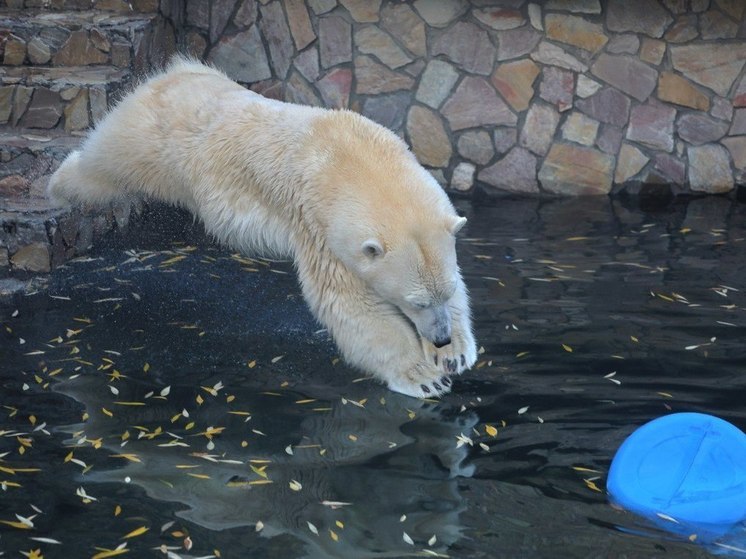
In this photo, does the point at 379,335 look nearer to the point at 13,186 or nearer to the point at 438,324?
the point at 438,324

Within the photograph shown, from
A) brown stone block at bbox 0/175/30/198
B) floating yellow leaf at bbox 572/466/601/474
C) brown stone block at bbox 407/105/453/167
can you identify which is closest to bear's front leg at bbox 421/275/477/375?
floating yellow leaf at bbox 572/466/601/474

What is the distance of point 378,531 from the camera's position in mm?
3428

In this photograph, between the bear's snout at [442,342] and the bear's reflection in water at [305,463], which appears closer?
the bear's reflection in water at [305,463]

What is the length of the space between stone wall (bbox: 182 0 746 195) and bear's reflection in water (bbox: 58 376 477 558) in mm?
3708

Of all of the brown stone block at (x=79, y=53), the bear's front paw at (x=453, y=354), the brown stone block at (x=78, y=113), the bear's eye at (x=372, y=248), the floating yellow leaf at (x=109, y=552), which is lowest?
the floating yellow leaf at (x=109, y=552)

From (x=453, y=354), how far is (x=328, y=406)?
0.61 m

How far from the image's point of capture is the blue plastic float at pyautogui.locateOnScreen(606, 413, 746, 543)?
135 inches

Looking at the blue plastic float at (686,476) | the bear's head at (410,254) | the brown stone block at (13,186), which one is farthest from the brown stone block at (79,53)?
the blue plastic float at (686,476)

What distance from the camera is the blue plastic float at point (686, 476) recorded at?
3.43 meters

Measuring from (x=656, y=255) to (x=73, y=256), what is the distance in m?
3.60

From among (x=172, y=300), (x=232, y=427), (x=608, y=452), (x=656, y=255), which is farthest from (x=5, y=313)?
(x=656, y=255)

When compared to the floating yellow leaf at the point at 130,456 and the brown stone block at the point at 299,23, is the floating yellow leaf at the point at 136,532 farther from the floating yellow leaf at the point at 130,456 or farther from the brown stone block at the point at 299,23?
the brown stone block at the point at 299,23

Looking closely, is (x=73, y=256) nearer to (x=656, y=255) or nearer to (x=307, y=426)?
(x=307, y=426)

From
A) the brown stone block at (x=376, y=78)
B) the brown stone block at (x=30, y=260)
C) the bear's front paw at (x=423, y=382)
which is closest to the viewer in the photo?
the bear's front paw at (x=423, y=382)
